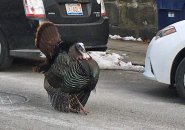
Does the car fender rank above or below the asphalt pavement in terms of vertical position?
above

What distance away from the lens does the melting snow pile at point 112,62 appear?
33.2 ft

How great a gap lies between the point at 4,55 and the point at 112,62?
2.34 meters

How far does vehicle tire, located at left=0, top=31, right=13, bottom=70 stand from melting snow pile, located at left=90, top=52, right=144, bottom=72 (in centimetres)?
190

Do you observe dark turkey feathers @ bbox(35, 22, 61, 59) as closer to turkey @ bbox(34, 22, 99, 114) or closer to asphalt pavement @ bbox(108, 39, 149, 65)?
turkey @ bbox(34, 22, 99, 114)

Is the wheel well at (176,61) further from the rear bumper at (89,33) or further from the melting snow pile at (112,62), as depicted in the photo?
the melting snow pile at (112,62)

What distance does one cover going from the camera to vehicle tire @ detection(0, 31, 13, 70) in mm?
8992

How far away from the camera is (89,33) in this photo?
362 inches

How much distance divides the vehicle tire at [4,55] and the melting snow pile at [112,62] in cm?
190

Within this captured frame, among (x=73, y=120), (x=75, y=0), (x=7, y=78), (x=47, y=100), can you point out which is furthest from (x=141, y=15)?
(x=73, y=120)

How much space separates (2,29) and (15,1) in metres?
0.52

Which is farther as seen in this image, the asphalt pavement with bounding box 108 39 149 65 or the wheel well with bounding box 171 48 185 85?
the asphalt pavement with bounding box 108 39 149 65

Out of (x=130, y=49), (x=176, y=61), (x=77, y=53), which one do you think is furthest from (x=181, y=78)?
(x=130, y=49)

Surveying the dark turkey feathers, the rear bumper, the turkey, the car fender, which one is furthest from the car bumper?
the rear bumper

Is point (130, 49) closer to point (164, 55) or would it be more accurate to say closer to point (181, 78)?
point (164, 55)
